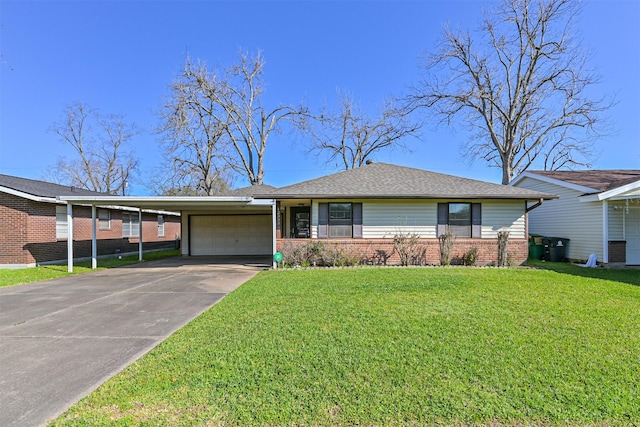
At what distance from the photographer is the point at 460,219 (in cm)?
1228

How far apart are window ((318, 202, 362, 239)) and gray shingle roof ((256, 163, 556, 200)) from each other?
672 millimetres

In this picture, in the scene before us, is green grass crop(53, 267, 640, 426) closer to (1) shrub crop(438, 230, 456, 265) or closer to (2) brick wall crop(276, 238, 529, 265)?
(1) shrub crop(438, 230, 456, 265)

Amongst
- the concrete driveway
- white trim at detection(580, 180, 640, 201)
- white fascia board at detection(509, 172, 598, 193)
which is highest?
white fascia board at detection(509, 172, 598, 193)

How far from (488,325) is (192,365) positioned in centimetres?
403

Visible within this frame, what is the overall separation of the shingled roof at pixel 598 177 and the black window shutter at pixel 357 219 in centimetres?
858

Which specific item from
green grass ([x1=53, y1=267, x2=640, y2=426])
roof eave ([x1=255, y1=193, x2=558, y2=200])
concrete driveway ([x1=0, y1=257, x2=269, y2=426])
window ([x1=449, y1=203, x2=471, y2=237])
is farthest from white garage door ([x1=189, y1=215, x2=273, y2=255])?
green grass ([x1=53, y1=267, x2=640, y2=426])

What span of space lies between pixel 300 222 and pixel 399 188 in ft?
16.6

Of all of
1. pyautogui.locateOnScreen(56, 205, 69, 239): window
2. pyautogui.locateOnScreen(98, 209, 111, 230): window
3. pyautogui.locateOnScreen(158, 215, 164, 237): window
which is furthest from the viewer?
pyautogui.locateOnScreen(158, 215, 164, 237): window

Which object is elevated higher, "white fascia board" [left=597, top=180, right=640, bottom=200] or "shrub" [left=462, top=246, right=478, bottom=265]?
"white fascia board" [left=597, top=180, right=640, bottom=200]

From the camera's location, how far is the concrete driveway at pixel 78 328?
303 centimetres

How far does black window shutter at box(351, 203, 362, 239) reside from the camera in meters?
12.1

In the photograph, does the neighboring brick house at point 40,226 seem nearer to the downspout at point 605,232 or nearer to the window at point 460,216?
the window at point 460,216

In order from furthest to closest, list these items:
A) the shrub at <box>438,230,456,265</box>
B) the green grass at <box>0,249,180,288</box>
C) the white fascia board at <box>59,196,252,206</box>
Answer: the shrub at <box>438,230,456,265</box>
the white fascia board at <box>59,196,252,206</box>
the green grass at <box>0,249,180,288</box>

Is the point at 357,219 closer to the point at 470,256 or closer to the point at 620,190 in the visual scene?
the point at 470,256
